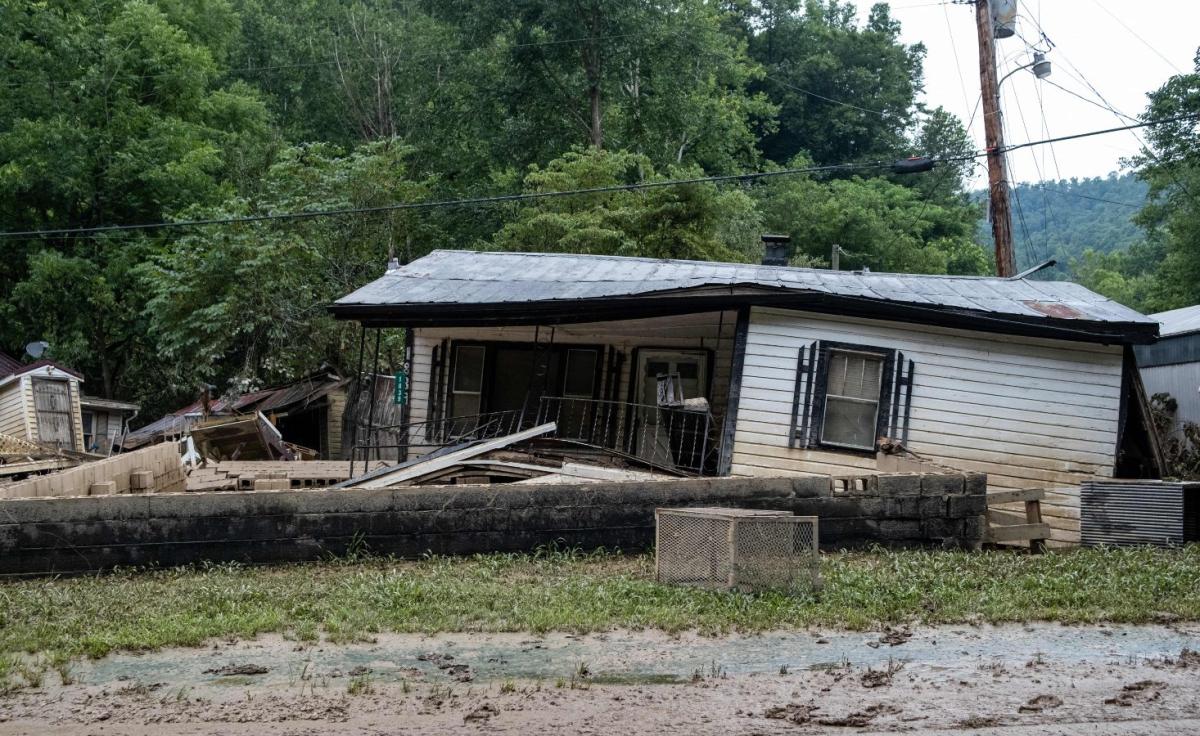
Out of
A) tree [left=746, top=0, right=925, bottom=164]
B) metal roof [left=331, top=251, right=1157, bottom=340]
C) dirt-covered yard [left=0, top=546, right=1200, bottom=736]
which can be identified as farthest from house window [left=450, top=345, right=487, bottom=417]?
tree [left=746, top=0, right=925, bottom=164]

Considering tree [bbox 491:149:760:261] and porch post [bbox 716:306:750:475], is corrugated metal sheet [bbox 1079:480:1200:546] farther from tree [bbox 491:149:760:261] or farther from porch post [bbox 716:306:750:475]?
tree [bbox 491:149:760:261]

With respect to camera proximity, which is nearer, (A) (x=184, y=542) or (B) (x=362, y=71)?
(A) (x=184, y=542)

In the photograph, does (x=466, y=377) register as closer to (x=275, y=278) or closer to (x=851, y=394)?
(x=851, y=394)

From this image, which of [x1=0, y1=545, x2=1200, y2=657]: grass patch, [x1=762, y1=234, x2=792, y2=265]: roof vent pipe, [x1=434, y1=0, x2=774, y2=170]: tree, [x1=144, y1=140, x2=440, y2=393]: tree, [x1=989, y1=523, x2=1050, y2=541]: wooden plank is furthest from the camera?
[x1=434, y1=0, x2=774, y2=170]: tree

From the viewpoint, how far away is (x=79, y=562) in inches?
453

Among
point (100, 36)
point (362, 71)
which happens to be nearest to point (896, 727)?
point (100, 36)

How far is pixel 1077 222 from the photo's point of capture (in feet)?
398

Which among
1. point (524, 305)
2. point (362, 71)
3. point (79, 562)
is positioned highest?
point (362, 71)

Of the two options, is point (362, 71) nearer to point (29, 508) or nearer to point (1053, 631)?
point (29, 508)

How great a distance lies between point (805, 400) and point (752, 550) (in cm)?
643

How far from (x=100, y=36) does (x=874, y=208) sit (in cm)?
3174

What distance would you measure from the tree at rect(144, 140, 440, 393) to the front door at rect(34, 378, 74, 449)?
267cm

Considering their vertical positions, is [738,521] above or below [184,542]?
above

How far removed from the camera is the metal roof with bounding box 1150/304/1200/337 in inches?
945
